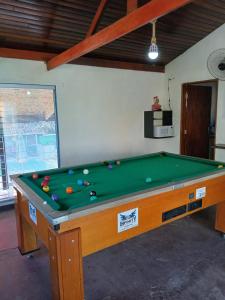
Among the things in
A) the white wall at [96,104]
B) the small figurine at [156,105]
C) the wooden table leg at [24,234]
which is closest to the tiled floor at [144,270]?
the wooden table leg at [24,234]

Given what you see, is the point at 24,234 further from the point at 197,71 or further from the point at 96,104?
the point at 197,71

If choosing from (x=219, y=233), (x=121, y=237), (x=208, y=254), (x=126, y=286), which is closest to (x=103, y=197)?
(x=121, y=237)

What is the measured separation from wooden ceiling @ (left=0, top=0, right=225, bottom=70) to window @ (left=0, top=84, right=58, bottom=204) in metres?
0.68

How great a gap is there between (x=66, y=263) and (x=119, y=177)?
3.33 ft

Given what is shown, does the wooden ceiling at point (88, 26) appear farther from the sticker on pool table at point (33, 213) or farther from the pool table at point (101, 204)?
the sticker on pool table at point (33, 213)

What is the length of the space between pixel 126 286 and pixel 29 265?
96 cm

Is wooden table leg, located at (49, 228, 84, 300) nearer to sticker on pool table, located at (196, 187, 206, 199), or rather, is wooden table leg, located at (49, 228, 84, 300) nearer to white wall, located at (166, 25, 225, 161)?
sticker on pool table, located at (196, 187, 206, 199)

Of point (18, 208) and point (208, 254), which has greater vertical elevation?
point (18, 208)

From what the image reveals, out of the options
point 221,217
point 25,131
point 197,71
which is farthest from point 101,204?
point 197,71

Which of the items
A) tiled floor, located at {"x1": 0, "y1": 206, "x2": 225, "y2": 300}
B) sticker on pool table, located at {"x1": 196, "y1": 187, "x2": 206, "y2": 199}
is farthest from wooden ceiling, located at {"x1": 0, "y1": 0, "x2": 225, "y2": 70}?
tiled floor, located at {"x1": 0, "y1": 206, "x2": 225, "y2": 300}

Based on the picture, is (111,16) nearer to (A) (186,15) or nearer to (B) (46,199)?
(A) (186,15)

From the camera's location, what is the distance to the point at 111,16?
338cm

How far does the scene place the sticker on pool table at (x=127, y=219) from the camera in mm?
1802

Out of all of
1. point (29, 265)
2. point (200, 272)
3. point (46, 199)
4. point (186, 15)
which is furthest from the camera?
point (186, 15)
